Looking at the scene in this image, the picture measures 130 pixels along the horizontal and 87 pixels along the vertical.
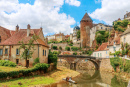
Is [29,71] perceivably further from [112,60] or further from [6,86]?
[112,60]

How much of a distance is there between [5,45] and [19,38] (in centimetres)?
299

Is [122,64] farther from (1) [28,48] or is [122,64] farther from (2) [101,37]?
(2) [101,37]

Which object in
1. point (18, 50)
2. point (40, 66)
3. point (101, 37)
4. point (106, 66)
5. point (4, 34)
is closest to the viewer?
point (40, 66)

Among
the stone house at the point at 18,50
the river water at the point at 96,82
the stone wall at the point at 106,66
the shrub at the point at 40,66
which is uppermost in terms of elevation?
the stone house at the point at 18,50

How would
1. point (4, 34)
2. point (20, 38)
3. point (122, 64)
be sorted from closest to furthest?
point (20, 38) < point (122, 64) < point (4, 34)

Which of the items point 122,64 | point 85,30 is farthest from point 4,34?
point 85,30

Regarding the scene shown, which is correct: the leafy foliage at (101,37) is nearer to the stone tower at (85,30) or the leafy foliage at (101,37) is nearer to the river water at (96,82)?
the stone tower at (85,30)

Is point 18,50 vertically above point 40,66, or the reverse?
point 18,50

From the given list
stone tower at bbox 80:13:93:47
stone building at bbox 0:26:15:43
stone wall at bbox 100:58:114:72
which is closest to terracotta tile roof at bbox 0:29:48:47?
stone building at bbox 0:26:15:43

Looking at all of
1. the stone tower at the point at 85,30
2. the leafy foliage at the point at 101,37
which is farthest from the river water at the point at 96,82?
the stone tower at the point at 85,30

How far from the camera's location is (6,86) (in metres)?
13.1

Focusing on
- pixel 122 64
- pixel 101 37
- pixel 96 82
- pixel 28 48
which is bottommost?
pixel 96 82

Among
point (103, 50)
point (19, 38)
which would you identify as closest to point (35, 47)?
point (19, 38)

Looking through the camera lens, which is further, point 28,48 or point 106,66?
point 106,66
